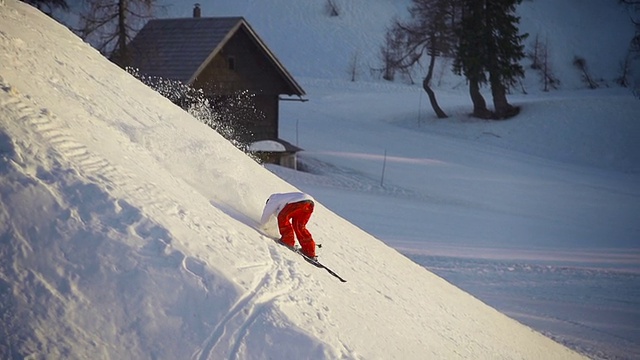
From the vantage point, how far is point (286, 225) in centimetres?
659

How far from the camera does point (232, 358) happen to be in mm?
4676

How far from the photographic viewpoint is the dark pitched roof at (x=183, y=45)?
23.8 metres

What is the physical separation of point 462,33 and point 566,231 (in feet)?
61.0

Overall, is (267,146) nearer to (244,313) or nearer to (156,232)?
(156,232)

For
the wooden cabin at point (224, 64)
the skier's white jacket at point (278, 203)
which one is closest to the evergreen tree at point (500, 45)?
the wooden cabin at point (224, 64)

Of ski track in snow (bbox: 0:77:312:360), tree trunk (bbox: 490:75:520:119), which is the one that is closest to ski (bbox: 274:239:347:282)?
ski track in snow (bbox: 0:77:312:360)

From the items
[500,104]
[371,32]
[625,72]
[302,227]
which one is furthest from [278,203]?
[371,32]

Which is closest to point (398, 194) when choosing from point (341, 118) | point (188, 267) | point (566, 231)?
point (566, 231)

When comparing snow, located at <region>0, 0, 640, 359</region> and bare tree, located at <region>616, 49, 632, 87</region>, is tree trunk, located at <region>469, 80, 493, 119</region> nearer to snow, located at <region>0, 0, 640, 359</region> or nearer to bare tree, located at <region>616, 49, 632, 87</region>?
bare tree, located at <region>616, 49, 632, 87</region>

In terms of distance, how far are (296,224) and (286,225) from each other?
0.09 m

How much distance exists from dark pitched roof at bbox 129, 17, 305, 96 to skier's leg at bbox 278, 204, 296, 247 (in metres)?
17.2

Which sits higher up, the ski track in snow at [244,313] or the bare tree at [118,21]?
the bare tree at [118,21]

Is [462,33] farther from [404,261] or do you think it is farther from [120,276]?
[120,276]

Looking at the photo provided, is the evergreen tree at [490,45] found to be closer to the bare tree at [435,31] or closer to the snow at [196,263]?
the bare tree at [435,31]
